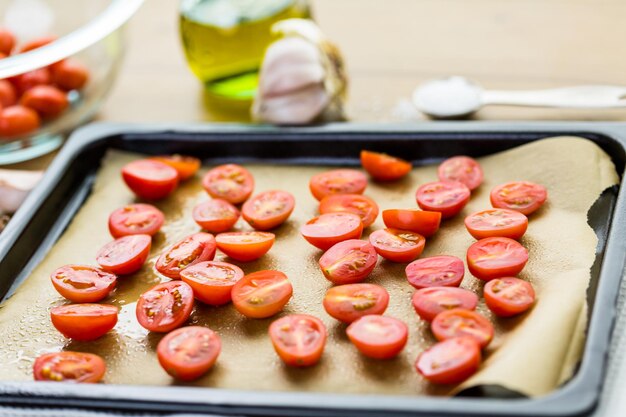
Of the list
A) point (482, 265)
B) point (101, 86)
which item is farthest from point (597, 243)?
point (101, 86)

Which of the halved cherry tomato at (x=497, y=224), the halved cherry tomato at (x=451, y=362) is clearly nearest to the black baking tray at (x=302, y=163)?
the halved cherry tomato at (x=451, y=362)

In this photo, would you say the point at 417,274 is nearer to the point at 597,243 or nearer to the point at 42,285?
the point at 597,243

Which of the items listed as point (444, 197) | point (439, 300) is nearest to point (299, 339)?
point (439, 300)

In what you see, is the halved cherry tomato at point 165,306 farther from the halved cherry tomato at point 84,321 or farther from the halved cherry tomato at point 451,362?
the halved cherry tomato at point 451,362

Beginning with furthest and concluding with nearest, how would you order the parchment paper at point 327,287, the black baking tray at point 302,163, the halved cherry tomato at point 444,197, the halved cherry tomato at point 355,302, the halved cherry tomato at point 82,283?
the halved cherry tomato at point 444,197 → the halved cherry tomato at point 82,283 → the halved cherry tomato at point 355,302 → the parchment paper at point 327,287 → the black baking tray at point 302,163

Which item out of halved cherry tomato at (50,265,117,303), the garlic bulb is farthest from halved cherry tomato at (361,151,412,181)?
halved cherry tomato at (50,265,117,303)

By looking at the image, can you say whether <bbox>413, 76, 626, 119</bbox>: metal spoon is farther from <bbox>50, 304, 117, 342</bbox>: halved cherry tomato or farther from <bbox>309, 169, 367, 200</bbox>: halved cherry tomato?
<bbox>50, 304, 117, 342</bbox>: halved cherry tomato
